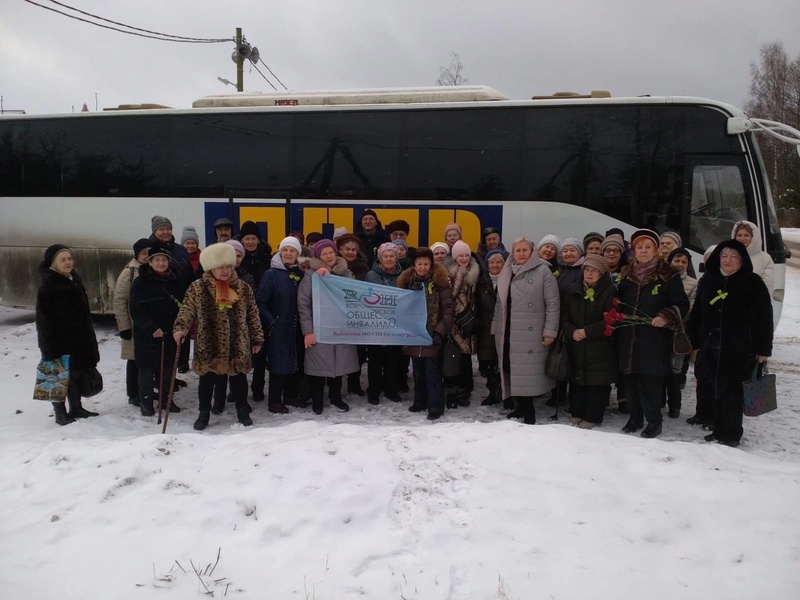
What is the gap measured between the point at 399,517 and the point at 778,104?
48.2 m

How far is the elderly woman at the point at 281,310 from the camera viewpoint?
260 inches

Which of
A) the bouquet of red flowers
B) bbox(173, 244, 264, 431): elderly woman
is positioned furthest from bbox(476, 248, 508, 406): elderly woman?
bbox(173, 244, 264, 431): elderly woman

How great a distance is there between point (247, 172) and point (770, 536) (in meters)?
8.33

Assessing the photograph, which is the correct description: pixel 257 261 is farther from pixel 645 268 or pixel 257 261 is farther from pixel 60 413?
pixel 645 268

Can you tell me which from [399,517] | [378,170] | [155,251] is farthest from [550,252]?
[155,251]

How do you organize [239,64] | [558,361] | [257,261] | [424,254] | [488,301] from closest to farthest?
[558,361] → [424,254] → [488,301] → [257,261] → [239,64]

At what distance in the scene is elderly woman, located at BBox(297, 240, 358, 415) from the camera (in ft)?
22.0

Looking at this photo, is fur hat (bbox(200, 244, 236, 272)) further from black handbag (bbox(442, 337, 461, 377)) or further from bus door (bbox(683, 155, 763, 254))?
bus door (bbox(683, 155, 763, 254))

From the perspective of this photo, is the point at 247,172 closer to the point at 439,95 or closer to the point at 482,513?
A: the point at 439,95

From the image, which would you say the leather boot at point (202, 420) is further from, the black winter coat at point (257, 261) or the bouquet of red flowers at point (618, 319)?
the bouquet of red flowers at point (618, 319)

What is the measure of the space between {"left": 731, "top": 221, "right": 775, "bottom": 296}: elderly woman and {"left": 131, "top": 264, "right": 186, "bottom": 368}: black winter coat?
6138 millimetres

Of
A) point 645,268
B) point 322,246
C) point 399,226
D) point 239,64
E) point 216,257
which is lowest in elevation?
point 645,268

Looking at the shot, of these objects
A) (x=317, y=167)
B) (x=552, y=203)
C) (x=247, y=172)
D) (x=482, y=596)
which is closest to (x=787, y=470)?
(x=482, y=596)

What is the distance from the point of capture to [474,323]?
6.68 meters
